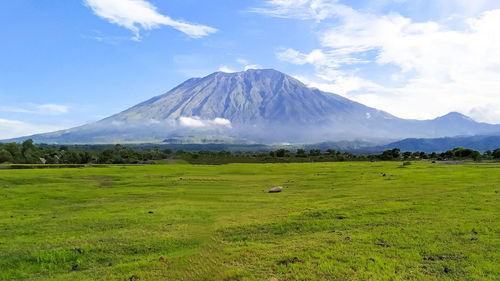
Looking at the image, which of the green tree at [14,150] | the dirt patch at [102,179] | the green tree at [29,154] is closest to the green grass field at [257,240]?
the dirt patch at [102,179]

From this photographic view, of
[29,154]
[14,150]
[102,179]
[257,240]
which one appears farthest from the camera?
[14,150]

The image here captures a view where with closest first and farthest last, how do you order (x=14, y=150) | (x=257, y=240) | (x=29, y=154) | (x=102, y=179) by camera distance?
(x=257, y=240) < (x=102, y=179) < (x=29, y=154) < (x=14, y=150)

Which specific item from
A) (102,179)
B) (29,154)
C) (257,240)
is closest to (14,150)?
(29,154)

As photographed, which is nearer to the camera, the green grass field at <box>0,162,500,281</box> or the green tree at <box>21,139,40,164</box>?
the green grass field at <box>0,162,500,281</box>

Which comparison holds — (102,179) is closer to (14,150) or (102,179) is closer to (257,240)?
(257,240)

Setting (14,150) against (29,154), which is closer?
(29,154)

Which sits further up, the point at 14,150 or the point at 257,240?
the point at 14,150

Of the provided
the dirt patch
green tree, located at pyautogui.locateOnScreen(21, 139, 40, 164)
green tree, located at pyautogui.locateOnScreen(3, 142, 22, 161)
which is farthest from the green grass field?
green tree, located at pyautogui.locateOnScreen(3, 142, 22, 161)

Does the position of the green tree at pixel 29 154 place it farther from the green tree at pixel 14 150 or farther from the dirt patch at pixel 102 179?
the dirt patch at pixel 102 179

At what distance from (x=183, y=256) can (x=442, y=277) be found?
903cm

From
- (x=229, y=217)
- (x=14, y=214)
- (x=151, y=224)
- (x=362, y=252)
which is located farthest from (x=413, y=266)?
(x=14, y=214)

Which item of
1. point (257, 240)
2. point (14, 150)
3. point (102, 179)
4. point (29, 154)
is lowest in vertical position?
point (102, 179)

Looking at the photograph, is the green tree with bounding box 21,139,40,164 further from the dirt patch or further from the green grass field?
the green grass field

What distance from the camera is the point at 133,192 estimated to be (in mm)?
28656
